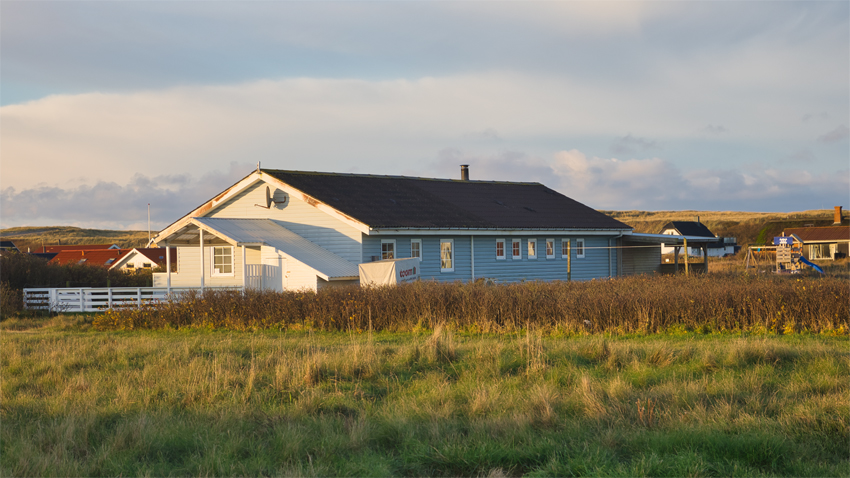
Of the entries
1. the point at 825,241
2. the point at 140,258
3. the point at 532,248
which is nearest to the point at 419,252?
the point at 532,248

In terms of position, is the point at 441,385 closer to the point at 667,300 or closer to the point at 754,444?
the point at 754,444

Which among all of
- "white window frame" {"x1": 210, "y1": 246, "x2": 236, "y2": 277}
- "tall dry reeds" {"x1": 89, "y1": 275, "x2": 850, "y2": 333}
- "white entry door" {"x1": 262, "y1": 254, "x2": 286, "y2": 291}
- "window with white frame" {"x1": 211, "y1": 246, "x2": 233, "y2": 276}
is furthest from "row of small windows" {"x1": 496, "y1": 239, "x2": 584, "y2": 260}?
"window with white frame" {"x1": 211, "y1": 246, "x2": 233, "y2": 276}

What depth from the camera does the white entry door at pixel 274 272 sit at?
23.6m

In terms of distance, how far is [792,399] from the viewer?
762cm

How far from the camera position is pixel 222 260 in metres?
27.0

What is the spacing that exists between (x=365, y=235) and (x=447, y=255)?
13.6 feet

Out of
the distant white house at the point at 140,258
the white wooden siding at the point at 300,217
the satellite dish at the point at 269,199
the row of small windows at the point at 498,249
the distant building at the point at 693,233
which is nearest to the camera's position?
the white wooden siding at the point at 300,217

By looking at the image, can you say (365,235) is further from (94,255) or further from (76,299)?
(94,255)

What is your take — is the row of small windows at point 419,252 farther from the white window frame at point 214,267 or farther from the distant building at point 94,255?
the distant building at point 94,255

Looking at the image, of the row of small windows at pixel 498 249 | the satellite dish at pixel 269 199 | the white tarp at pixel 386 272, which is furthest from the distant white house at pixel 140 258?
the white tarp at pixel 386 272

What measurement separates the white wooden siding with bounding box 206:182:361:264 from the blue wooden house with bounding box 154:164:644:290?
4 cm

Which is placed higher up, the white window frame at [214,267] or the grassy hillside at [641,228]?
the grassy hillside at [641,228]

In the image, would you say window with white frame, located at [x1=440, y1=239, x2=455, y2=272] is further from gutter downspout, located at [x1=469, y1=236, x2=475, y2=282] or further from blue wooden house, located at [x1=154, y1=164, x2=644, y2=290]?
gutter downspout, located at [x1=469, y1=236, x2=475, y2=282]

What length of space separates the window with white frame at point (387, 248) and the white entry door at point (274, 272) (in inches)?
167
